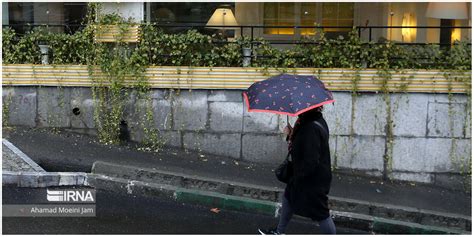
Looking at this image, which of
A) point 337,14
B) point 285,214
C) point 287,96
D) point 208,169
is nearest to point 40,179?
point 208,169

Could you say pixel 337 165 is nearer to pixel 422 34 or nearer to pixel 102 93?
pixel 422 34

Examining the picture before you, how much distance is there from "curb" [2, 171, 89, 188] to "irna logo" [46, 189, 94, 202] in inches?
5.8

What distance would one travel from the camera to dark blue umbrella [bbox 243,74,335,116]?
596cm

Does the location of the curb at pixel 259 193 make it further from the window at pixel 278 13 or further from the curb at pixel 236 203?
the window at pixel 278 13

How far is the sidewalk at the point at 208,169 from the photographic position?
812 cm

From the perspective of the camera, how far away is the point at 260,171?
8836 mm

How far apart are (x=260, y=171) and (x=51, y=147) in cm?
255

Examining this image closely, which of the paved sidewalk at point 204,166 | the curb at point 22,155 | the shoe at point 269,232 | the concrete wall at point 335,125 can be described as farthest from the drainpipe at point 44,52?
the shoe at point 269,232

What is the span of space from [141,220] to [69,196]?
109cm

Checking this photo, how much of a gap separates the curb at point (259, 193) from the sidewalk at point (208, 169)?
26mm

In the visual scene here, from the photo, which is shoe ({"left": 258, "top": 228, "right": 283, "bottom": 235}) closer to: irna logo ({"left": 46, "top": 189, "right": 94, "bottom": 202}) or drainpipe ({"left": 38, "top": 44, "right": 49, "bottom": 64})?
irna logo ({"left": 46, "top": 189, "right": 94, "bottom": 202})

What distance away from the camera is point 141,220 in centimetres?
703

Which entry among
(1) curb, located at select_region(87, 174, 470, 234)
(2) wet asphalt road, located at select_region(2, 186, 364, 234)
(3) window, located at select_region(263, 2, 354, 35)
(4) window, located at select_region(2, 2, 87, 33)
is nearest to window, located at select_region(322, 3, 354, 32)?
(3) window, located at select_region(263, 2, 354, 35)

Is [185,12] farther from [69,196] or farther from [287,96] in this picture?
[287,96]
